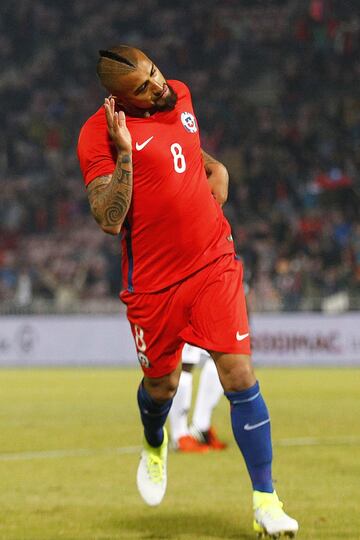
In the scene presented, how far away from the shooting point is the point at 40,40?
35500mm

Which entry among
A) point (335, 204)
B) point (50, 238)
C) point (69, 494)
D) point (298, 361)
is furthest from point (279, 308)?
point (69, 494)

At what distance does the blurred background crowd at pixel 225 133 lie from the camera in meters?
25.7

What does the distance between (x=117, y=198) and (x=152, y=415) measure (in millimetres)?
1601

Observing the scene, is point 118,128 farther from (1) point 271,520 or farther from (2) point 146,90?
(1) point 271,520

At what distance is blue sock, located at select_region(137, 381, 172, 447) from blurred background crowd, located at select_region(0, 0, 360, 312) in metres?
16.2

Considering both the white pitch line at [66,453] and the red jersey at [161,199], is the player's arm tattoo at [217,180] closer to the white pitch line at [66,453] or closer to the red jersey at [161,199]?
the red jersey at [161,199]

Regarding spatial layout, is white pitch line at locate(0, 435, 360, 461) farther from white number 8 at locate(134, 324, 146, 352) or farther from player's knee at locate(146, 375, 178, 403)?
white number 8 at locate(134, 324, 146, 352)

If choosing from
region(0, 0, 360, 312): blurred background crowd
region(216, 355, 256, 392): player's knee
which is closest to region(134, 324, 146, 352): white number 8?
region(216, 355, 256, 392): player's knee

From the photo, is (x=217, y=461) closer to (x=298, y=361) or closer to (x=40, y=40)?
(x=298, y=361)

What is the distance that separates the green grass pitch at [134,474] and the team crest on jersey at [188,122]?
2015mm

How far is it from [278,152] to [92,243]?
4.96 metres

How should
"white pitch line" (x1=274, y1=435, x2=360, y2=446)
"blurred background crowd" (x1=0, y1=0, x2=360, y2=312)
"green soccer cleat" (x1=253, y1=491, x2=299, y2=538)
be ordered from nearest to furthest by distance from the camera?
"green soccer cleat" (x1=253, y1=491, x2=299, y2=538)
"white pitch line" (x1=274, y1=435, x2=360, y2=446)
"blurred background crowd" (x1=0, y1=0, x2=360, y2=312)

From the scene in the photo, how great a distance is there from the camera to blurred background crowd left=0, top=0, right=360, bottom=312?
2567cm

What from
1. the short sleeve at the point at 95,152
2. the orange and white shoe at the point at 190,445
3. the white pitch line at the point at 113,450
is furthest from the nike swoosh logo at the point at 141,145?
the orange and white shoe at the point at 190,445
